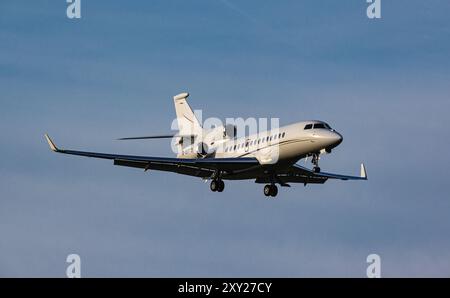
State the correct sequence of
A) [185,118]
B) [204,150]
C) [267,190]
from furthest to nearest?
[185,118]
[204,150]
[267,190]

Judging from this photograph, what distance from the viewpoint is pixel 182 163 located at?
6588 cm

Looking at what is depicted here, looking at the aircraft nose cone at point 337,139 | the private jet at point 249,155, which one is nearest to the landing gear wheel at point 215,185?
the private jet at point 249,155

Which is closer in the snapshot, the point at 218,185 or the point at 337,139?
the point at 337,139

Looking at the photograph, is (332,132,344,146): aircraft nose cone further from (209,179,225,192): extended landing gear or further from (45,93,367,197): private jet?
(209,179,225,192): extended landing gear

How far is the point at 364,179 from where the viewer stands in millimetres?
71938

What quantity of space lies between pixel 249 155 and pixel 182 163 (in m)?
4.04

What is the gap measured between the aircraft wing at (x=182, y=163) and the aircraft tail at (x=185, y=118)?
18.9 ft

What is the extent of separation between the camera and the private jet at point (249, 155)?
6184 centimetres

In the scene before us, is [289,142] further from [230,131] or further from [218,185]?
[230,131]

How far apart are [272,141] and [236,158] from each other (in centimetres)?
277

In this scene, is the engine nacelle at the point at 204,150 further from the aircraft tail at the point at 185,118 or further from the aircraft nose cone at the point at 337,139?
the aircraft nose cone at the point at 337,139

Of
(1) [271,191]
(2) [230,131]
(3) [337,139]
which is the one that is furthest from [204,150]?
(3) [337,139]
